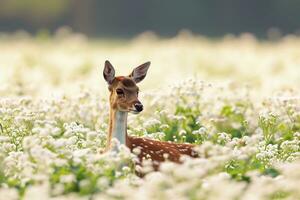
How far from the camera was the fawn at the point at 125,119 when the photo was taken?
11422 millimetres

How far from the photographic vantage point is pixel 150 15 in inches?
2849

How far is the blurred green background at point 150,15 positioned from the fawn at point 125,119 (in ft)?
177

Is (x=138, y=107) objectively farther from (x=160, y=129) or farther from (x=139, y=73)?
(x=160, y=129)

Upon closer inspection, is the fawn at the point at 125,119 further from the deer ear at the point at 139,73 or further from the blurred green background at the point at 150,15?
the blurred green background at the point at 150,15

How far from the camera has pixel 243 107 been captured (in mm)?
15570

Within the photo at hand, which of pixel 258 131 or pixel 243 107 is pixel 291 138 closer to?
pixel 258 131

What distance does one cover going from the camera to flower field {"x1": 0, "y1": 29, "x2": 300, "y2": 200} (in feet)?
29.6

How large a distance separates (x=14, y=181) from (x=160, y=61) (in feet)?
54.8

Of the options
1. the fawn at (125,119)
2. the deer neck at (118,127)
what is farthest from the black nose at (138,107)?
the deer neck at (118,127)

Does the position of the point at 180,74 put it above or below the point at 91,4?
below

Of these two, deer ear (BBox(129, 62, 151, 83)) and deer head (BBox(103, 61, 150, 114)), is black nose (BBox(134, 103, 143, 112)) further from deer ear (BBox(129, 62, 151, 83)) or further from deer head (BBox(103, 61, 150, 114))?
deer ear (BBox(129, 62, 151, 83))

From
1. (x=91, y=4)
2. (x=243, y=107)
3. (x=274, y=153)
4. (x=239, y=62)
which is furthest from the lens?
(x=91, y=4)

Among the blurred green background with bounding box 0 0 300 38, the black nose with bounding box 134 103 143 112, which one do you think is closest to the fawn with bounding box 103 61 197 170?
the black nose with bounding box 134 103 143 112

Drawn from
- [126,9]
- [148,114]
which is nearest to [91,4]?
[126,9]
